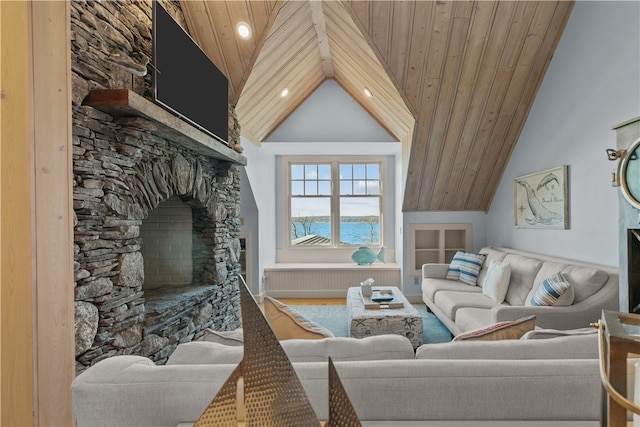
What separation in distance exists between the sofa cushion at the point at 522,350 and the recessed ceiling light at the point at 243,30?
3.02 meters

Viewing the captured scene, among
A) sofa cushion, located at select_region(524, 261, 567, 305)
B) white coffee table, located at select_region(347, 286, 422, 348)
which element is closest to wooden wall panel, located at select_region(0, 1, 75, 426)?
white coffee table, located at select_region(347, 286, 422, 348)

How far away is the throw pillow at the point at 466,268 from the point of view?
13.2ft

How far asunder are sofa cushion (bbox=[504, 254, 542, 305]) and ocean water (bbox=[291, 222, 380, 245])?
2688 millimetres

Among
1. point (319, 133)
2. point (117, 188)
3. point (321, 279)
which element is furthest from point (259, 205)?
point (117, 188)

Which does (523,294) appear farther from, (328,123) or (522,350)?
(328,123)

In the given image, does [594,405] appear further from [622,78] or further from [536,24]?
[536,24]

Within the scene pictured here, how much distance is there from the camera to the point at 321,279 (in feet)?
17.4

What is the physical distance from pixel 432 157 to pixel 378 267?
188 cm

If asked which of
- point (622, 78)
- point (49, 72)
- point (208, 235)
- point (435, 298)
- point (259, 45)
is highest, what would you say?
point (259, 45)

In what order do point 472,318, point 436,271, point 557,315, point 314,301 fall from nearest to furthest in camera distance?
point 557,315 < point 472,318 < point 436,271 < point 314,301

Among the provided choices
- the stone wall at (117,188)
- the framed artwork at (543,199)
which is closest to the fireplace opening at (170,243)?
the stone wall at (117,188)

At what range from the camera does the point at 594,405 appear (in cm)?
96

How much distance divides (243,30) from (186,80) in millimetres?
897

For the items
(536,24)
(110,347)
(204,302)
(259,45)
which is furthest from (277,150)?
(110,347)
